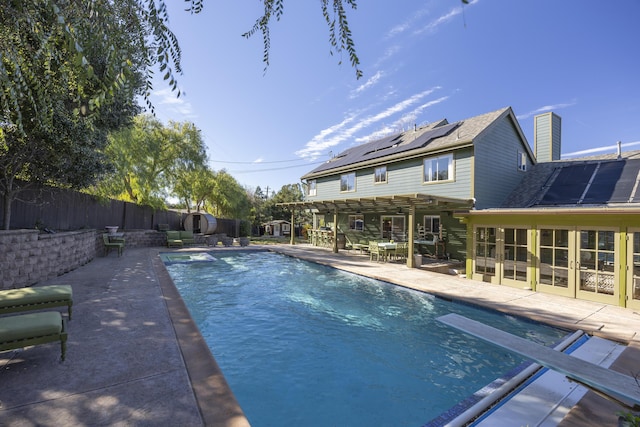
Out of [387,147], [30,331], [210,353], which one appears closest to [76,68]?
[30,331]

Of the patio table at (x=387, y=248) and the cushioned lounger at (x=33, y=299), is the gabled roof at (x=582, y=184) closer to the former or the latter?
the patio table at (x=387, y=248)

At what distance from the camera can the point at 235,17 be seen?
4250 millimetres

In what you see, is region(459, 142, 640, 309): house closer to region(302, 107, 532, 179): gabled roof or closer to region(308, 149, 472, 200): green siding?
region(308, 149, 472, 200): green siding

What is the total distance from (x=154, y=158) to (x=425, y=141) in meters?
17.7

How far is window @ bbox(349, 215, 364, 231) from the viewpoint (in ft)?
60.7

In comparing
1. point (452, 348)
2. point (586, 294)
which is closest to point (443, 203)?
point (586, 294)

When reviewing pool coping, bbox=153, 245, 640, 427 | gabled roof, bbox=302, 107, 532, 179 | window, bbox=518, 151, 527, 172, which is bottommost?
pool coping, bbox=153, 245, 640, 427

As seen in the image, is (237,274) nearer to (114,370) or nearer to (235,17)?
(114,370)

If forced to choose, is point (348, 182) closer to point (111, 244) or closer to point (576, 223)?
point (576, 223)

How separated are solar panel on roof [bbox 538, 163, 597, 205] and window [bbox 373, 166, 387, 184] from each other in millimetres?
7163

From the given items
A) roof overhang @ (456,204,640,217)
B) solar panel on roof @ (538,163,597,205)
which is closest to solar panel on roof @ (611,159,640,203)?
solar panel on roof @ (538,163,597,205)

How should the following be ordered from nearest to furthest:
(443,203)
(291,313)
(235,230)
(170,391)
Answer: (170,391), (291,313), (443,203), (235,230)

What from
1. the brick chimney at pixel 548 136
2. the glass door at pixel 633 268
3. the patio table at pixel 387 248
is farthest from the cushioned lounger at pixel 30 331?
the brick chimney at pixel 548 136

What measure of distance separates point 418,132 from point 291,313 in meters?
14.3
